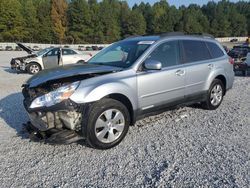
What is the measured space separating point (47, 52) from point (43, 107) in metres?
11.8

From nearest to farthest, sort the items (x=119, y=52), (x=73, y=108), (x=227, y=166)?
1. (x=227, y=166)
2. (x=73, y=108)
3. (x=119, y=52)

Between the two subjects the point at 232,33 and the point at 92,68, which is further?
the point at 232,33

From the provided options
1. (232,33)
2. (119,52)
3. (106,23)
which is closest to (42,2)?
(106,23)

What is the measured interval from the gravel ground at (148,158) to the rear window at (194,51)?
51.2 inches

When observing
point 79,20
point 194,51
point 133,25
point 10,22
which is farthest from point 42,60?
point 133,25

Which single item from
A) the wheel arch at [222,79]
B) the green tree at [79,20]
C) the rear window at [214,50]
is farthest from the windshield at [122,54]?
the green tree at [79,20]

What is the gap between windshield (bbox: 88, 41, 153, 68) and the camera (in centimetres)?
477

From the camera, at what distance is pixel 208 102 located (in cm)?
610

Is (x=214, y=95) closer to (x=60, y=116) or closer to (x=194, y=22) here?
(x=60, y=116)

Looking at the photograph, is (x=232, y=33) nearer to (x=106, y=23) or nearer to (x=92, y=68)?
(x=106, y=23)

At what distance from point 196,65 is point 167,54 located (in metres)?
0.85

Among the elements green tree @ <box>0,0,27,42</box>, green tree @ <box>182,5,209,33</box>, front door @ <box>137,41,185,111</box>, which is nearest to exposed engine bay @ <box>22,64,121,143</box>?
front door @ <box>137,41,185,111</box>

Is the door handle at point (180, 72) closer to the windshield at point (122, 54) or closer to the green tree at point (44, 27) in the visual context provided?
the windshield at point (122, 54)

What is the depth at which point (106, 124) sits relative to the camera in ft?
13.7
